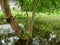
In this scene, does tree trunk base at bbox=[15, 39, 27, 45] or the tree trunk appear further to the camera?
tree trunk base at bbox=[15, 39, 27, 45]

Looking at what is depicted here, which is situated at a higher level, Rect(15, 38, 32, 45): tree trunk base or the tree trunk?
the tree trunk

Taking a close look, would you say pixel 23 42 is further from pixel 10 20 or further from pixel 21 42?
pixel 10 20

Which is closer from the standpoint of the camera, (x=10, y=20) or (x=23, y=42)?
(x=10, y=20)

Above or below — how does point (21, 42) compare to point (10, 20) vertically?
below

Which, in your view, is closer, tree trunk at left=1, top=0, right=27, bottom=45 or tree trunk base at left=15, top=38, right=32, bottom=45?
tree trunk at left=1, top=0, right=27, bottom=45

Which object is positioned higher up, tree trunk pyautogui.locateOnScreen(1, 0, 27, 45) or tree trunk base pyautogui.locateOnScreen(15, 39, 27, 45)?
tree trunk pyautogui.locateOnScreen(1, 0, 27, 45)

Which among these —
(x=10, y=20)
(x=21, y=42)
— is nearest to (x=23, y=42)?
(x=21, y=42)

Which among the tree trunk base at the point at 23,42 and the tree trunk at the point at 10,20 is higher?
the tree trunk at the point at 10,20

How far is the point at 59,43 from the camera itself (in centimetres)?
274

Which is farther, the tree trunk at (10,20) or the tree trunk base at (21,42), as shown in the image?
the tree trunk base at (21,42)

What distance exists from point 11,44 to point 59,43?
28.9 inches

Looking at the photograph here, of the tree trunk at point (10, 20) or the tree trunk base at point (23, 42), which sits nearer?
the tree trunk at point (10, 20)

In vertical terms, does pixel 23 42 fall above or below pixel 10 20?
below

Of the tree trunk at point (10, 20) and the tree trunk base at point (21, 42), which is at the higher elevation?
the tree trunk at point (10, 20)
